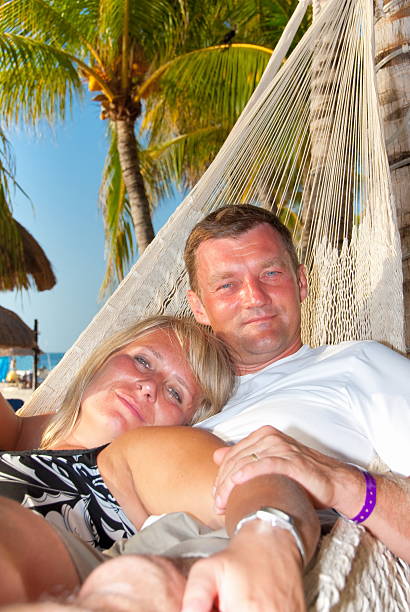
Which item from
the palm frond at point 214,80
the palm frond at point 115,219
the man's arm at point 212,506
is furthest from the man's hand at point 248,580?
the palm frond at point 115,219

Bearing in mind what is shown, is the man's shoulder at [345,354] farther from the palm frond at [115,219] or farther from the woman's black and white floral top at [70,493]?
the palm frond at [115,219]

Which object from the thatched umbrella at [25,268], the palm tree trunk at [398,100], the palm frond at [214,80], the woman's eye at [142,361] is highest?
the palm frond at [214,80]

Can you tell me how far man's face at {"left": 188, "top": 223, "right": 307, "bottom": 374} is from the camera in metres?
1.52

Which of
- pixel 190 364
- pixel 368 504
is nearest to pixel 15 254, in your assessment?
pixel 190 364

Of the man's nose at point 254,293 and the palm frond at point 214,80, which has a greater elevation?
the palm frond at point 214,80

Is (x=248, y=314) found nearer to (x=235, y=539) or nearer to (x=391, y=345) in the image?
(x=391, y=345)

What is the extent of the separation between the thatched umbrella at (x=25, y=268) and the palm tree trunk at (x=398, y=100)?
19.3ft

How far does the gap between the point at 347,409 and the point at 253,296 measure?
45cm

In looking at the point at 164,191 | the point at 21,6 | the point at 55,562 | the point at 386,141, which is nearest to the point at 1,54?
the point at 21,6

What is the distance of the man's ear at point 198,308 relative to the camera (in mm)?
1643

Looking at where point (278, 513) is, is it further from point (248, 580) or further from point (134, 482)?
point (134, 482)

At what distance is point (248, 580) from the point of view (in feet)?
1.70

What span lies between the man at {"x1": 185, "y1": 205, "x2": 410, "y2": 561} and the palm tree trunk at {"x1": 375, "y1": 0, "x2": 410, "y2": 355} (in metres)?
0.37

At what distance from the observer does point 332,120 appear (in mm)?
2033
